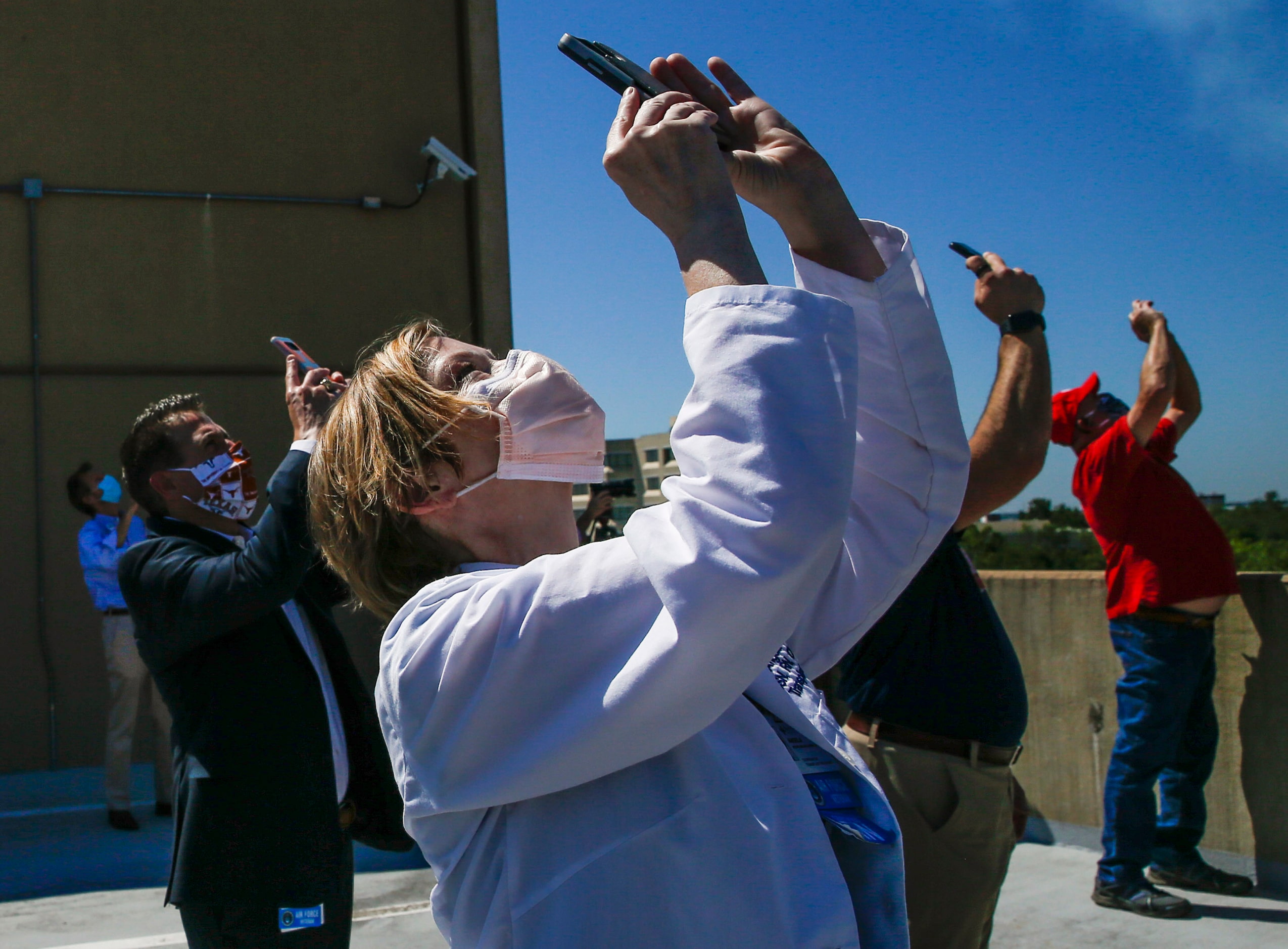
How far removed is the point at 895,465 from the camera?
4.90 feet

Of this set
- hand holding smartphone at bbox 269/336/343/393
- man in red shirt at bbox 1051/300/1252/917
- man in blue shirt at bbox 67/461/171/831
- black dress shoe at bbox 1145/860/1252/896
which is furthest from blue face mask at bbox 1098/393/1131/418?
man in blue shirt at bbox 67/461/171/831

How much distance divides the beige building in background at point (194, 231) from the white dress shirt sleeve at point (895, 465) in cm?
690

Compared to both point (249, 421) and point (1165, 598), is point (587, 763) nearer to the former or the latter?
point (1165, 598)

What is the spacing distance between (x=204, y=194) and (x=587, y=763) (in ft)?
26.8

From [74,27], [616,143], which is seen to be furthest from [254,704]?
[74,27]

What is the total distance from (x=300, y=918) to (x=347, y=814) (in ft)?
0.99

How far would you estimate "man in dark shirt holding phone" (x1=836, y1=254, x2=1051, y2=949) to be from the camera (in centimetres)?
249

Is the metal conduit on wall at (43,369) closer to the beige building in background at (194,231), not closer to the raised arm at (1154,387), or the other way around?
the beige building in background at (194,231)

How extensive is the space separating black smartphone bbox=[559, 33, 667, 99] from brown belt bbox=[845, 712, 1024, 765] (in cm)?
174

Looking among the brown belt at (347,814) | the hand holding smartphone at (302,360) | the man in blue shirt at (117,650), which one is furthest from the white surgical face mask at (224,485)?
the man in blue shirt at (117,650)

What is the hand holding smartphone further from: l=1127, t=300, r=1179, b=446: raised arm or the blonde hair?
l=1127, t=300, r=1179, b=446: raised arm

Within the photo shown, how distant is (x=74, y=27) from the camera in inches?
317

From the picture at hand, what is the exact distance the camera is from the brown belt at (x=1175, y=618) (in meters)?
4.47

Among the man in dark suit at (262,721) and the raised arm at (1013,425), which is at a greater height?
the raised arm at (1013,425)
